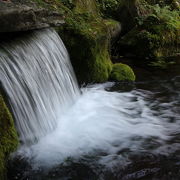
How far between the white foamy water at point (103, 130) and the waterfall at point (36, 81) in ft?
0.72

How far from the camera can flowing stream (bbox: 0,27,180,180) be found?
430cm

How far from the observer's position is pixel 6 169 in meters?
4.00

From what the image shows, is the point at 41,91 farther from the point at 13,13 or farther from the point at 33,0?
the point at 33,0

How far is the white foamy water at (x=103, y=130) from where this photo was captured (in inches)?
185

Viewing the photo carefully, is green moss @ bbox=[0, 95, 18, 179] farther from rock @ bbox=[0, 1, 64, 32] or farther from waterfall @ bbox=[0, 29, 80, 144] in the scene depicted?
rock @ bbox=[0, 1, 64, 32]

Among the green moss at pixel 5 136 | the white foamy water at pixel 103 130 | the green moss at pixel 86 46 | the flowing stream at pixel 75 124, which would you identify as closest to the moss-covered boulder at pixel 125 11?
the green moss at pixel 86 46

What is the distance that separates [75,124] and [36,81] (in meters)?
1.02

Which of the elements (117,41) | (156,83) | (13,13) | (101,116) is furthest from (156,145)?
(117,41)

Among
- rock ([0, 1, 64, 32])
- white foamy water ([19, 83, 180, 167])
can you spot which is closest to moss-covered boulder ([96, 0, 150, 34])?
white foamy water ([19, 83, 180, 167])

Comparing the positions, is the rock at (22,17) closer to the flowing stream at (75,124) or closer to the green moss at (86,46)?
the flowing stream at (75,124)

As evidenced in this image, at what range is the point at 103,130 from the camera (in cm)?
553

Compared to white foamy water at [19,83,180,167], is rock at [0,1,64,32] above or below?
above

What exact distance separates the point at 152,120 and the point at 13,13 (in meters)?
3.03

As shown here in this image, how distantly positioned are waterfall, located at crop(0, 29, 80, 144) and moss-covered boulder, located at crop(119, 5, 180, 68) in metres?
4.33
